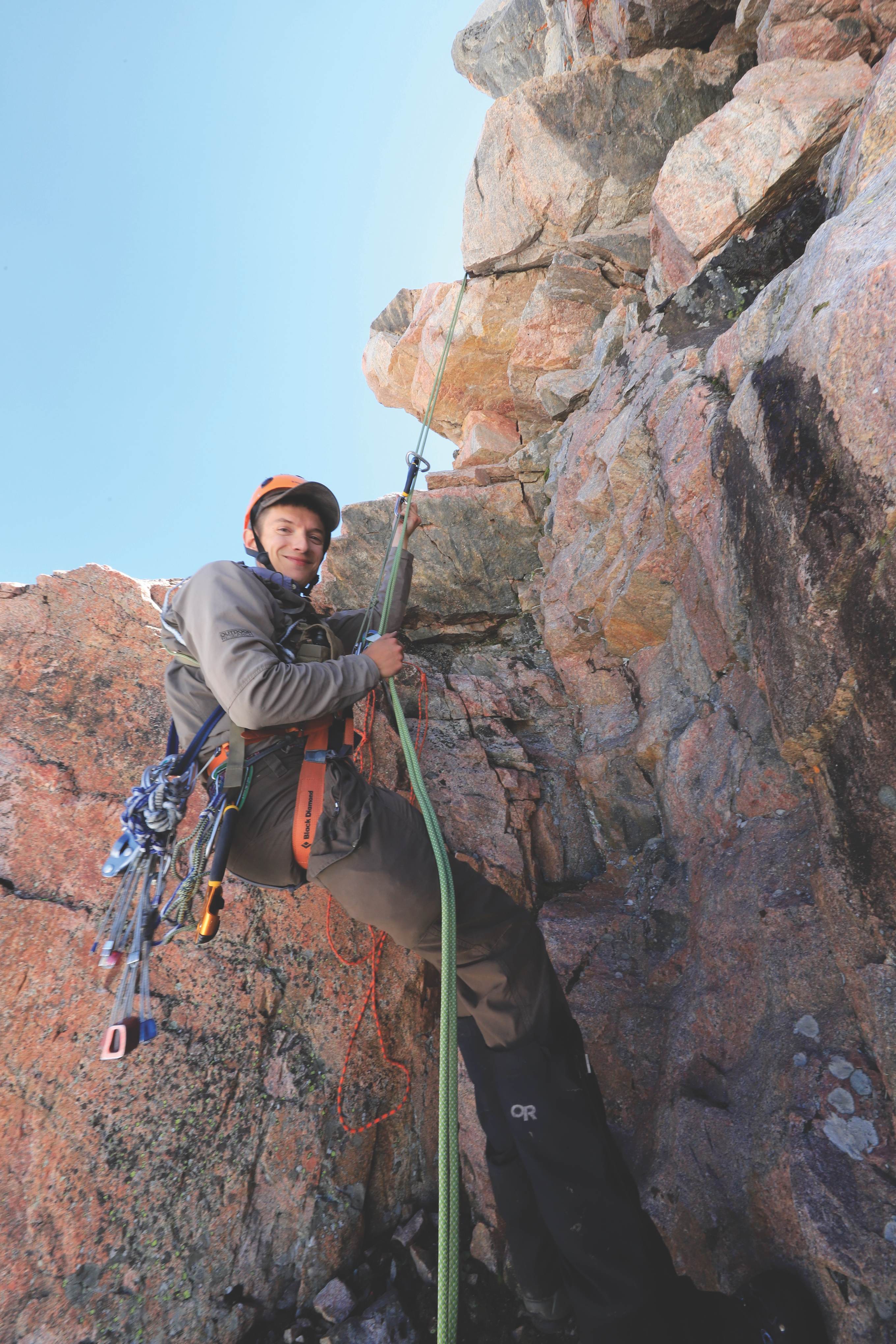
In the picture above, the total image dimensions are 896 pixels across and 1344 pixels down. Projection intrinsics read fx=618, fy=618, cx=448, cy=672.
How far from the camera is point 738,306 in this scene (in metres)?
4.50

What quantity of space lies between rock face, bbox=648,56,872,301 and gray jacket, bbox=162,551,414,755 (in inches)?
181

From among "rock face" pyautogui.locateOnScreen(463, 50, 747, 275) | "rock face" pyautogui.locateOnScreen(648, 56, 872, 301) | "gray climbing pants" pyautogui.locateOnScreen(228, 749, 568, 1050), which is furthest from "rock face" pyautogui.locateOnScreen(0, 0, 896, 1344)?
"rock face" pyautogui.locateOnScreen(463, 50, 747, 275)

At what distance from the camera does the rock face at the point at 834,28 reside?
4.98 meters

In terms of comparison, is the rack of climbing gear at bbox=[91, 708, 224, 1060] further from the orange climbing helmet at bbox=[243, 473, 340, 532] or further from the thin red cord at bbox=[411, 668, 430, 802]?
the thin red cord at bbox=[411, 668, 430, 802]

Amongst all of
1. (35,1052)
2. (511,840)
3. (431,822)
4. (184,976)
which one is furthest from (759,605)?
(35,1052)

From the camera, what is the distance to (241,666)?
285 centimetres

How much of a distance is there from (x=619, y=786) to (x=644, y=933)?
1.15 meters

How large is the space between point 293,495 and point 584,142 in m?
7.34

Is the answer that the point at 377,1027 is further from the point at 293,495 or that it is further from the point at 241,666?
the point at 293,495

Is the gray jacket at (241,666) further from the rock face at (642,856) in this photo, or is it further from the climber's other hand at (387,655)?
the rock face at (642,856)

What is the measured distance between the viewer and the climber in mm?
2389

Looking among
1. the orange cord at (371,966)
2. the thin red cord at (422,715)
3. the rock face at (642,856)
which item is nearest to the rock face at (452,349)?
the rock face at (642,856)

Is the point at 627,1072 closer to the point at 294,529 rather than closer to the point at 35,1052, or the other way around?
the point at 35,1052

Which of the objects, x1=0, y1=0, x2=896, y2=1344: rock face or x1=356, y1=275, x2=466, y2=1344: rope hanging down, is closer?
x1=356, y1=275, x2=466, y2=1344: rope hanging down
